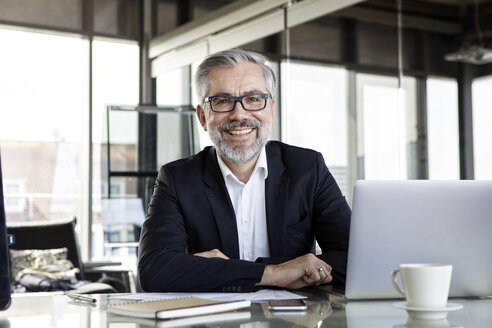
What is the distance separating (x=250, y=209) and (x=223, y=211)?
0.47 ft

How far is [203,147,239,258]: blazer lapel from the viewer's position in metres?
2.13

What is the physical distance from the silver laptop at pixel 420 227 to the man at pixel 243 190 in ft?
1.73

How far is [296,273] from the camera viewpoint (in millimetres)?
1809

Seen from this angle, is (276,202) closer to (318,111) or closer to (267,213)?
(267,213)

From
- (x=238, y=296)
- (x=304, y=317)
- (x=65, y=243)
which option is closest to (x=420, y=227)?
(x=304, y=317)

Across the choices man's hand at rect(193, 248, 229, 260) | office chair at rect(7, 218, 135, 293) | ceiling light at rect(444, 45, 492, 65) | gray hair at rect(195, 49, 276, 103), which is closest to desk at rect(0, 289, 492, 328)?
man's hand at rect(193, 248, 229, 260)

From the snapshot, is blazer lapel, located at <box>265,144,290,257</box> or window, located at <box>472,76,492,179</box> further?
window, located at <box>472,76,492,179</box>

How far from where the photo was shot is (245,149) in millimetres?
2268

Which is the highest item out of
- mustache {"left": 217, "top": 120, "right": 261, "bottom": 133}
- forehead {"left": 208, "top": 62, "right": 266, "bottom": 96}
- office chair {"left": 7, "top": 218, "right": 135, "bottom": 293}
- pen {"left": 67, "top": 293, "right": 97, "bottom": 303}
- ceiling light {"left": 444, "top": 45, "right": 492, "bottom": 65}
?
ceiling light {"left": 444, "top": 45, "right": 492, "bottom": 65}

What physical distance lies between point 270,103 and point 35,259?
3371mm

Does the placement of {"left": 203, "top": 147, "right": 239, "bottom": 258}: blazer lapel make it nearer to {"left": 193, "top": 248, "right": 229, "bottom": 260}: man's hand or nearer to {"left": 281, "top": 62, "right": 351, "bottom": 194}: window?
{"left": 193, "top": 248, "right": 229, "bottom": 260}: man's hand

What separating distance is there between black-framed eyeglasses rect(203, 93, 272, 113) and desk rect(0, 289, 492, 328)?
880 millimetres

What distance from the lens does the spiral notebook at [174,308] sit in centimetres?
128

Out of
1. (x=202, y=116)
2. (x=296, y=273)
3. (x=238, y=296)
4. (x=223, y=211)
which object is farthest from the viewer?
(x=202, y=116)
